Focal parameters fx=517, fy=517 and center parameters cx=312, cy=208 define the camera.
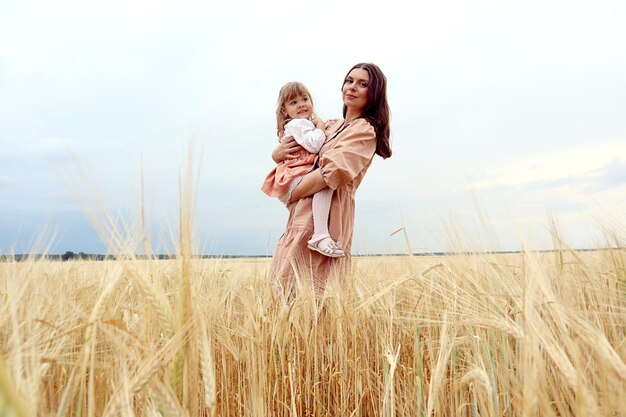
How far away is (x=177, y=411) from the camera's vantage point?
2.07 feet

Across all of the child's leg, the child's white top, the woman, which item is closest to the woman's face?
the woman

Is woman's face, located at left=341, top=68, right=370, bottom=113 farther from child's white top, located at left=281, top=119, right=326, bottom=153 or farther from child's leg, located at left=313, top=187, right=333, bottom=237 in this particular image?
child's leg, located at left=313, top=187, right=333, bottom=237

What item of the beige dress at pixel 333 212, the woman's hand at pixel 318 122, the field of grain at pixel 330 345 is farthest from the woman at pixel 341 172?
the field of grain at pixel 330 345

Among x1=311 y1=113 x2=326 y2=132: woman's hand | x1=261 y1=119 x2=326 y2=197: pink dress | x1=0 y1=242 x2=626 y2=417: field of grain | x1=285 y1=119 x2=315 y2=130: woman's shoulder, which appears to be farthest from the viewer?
x1=311 y1=113 x2=326 y2=132: woman's hand

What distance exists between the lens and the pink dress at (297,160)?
2.57 metres

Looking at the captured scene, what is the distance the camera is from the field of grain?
2.38 ft

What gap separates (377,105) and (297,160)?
0.49 m

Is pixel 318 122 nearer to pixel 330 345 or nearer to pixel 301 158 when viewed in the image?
pixel 301 158

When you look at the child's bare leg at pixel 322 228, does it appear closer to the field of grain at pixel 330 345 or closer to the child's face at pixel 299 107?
the field of grain at pixel 330 345

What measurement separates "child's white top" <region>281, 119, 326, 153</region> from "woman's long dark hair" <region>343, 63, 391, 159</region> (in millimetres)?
249

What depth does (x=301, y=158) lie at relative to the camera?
2.66m

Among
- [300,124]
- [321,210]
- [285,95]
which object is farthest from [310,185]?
[285,95]

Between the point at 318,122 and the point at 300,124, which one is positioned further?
the point at 318,122

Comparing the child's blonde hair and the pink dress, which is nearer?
the pink dress
